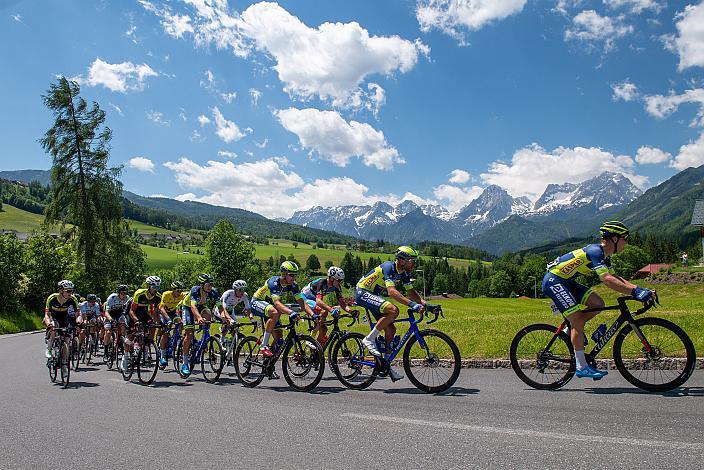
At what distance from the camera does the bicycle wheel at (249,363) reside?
10.5 meters

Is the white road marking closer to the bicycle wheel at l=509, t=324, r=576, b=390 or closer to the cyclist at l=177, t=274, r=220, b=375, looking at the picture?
the bicycle wheel at l=509, t=324, r=576, b=390

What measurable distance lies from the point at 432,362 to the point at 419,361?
10.8 inches

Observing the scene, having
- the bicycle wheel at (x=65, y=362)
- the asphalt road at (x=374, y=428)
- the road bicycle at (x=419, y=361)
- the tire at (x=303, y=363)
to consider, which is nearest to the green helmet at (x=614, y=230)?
the asphalt road at (x=374, y=428)

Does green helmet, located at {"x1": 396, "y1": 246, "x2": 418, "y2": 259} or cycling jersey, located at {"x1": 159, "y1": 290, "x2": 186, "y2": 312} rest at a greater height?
green helmet, located at {"x1": 396, "y1": 246, "x2": 418, "y2": 259}

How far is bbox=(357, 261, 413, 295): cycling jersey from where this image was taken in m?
Answer: 9.11

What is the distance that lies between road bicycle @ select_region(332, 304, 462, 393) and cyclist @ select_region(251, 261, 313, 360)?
166 cm

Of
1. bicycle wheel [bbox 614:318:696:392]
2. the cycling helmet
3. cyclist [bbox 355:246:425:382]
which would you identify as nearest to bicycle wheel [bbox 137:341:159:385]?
the cycling helmet

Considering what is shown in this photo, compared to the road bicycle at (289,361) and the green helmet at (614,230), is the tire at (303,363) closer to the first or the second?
the road bicycle at (289,361)

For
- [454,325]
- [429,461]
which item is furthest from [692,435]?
[454,325]

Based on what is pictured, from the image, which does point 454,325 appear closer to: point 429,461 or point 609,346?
point 609,346

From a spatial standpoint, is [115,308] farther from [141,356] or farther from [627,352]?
[627,352]

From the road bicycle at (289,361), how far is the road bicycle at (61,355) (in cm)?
470

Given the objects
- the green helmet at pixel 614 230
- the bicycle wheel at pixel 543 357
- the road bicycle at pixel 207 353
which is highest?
the green helmet at pixel 614 230

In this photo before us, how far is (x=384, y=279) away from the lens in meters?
9.23
